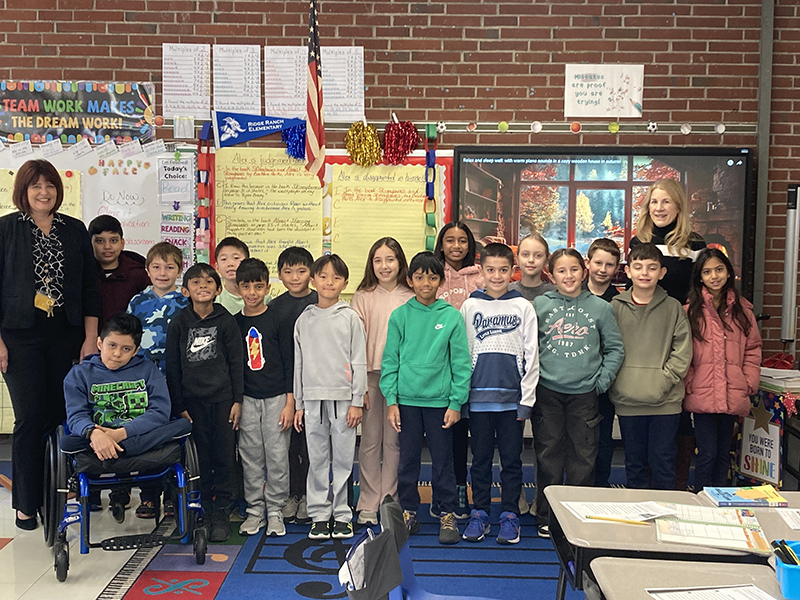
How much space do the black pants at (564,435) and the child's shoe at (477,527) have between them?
247mm

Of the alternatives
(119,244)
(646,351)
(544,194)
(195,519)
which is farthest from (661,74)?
(195,519)

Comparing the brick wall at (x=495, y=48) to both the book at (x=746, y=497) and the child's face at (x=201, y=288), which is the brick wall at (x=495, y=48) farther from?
the book at (x=746, y=497)

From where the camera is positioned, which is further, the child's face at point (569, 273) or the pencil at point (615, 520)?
the child's face at point (569, 273)

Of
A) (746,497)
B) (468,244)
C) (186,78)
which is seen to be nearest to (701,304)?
(468,244)

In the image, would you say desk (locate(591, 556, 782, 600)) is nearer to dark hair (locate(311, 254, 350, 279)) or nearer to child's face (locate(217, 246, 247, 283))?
dark hair (locate(311, 254, 350, 279))

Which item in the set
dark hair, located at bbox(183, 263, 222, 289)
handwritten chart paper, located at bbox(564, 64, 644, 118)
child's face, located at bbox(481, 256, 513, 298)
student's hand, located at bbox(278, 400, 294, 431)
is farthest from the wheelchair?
handwritten chart paper, located at bbox(564, 64, 644, 118)

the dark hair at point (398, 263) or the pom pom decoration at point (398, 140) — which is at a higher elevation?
the pom pom decoration at point (398, 140)

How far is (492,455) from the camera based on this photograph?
116 inches

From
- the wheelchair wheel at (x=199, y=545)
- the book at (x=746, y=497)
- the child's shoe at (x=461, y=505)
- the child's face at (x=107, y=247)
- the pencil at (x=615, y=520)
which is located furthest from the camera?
the child's face at (x=107, y=247)

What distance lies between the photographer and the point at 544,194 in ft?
13.7

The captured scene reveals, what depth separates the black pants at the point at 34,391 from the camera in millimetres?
2875

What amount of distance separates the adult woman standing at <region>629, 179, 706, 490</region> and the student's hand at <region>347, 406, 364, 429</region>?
4.82 ft

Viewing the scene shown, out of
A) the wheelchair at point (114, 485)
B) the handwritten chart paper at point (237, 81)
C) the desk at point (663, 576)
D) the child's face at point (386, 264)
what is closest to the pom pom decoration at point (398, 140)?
the handwritten chart paper at point (237, 81)

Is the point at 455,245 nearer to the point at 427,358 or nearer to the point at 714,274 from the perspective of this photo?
the point at 427,358
